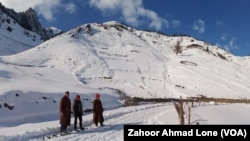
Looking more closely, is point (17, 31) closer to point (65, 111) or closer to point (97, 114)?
point (97, 114)

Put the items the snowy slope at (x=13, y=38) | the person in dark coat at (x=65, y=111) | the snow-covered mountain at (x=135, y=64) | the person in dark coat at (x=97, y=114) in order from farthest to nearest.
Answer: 1. the snowy slope at (x=13, y=38)
2. the snow-covered mountain at (x=135, y=64)
3. the person in dark coat at (x=97, y=114)
4. the person in dark coat at (x=65, y=111)

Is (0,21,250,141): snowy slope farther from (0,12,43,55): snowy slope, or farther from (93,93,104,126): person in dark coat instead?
(0,12,43,55): snowy slope

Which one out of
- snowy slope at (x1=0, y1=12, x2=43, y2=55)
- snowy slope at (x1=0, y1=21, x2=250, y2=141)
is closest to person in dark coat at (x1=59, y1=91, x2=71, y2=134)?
snowy slope at (x1=0, y1=21, x2=250, y2=141)

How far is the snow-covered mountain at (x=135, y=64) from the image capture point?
213 ft

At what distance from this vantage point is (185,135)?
8680mm

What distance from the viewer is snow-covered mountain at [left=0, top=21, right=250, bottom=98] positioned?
65.1 m

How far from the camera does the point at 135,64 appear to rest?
269ft

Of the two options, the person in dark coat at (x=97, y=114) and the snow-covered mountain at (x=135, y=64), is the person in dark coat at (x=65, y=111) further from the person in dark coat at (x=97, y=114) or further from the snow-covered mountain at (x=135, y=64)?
the snow-covered mountain at (x=135, y=64)

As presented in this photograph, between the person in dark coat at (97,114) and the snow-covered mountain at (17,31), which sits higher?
the snow-covered mountain at (17,31)

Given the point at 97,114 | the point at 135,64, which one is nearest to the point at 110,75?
the point at 135,64

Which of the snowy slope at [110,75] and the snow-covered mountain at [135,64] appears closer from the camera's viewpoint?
the snowy slope at [110,75]

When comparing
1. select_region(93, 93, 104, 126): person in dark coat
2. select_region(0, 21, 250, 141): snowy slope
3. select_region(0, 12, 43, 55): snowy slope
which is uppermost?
select_region(0, 12, 43, 55): snowy slope

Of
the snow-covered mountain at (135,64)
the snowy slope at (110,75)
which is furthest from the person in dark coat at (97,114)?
the snow-covered mountain at (135,64)

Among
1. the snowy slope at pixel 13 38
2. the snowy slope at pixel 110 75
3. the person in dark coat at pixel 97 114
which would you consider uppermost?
the snowy slope at pixel 13 38
